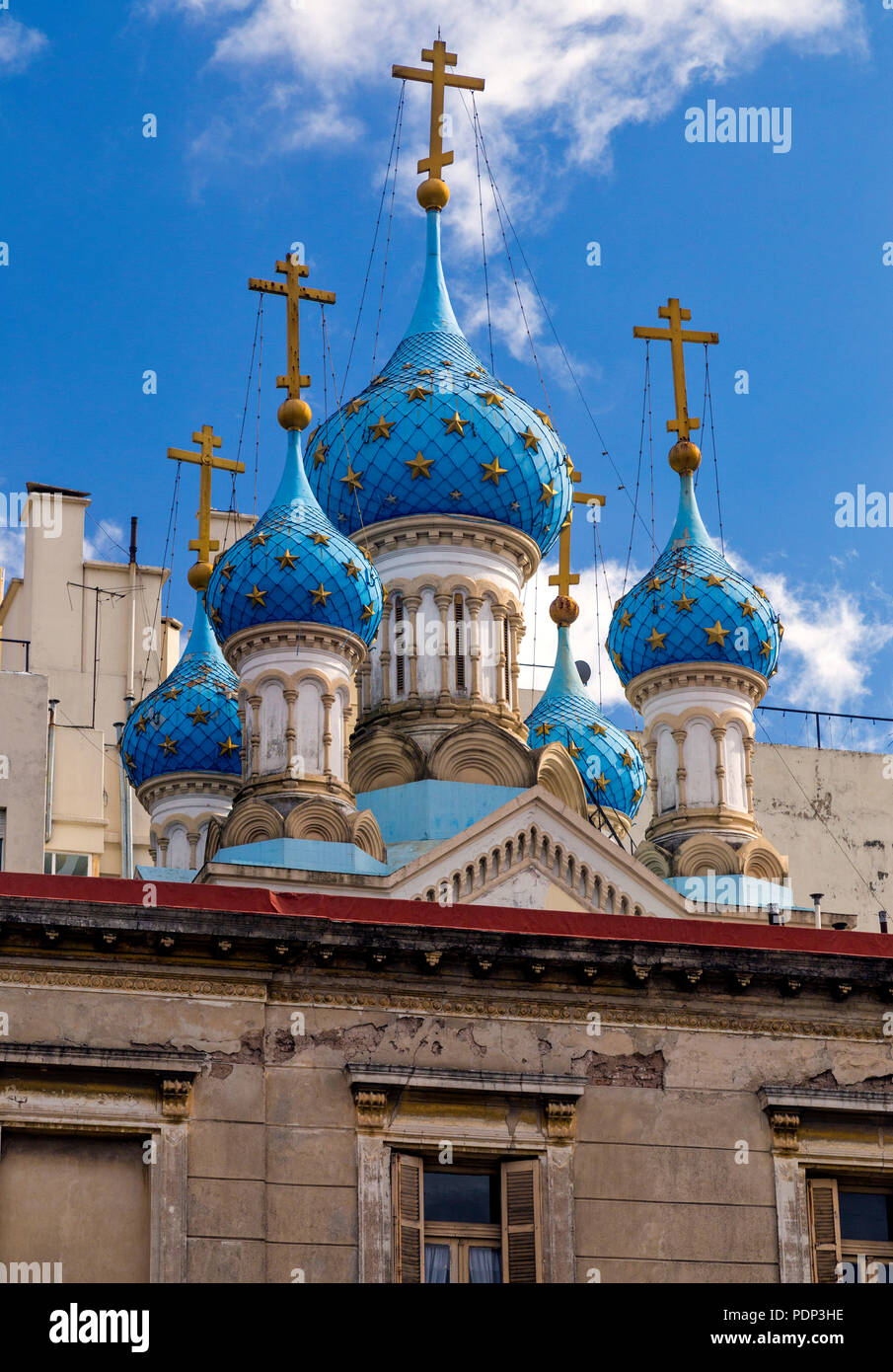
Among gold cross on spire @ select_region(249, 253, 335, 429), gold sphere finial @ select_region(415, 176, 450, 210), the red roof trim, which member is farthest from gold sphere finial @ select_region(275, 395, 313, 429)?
the red roof trim

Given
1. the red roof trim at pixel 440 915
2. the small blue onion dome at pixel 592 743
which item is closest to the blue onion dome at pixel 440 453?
the small blue onion dome at pixel 592 743

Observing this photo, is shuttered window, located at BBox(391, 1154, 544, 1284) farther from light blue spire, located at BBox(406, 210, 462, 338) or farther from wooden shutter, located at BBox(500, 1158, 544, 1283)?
light blue spire, located at BBox(406, 210, 462, 338)

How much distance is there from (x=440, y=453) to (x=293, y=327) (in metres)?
3.11

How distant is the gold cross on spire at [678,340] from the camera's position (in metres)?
35.4

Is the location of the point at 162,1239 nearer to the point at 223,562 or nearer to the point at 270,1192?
the point at 270,1192

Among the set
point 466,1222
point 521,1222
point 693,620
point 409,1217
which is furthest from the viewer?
point 693,620

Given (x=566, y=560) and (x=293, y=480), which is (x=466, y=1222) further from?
(x=566, y=560)

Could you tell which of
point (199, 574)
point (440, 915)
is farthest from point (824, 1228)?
point (199, 574)

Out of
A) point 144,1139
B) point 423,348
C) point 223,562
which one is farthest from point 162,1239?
point 423,348

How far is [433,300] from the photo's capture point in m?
34.8

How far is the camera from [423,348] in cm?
3375

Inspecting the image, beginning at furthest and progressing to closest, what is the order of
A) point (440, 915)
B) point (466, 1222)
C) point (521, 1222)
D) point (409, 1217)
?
1. point (440, 915)
2. point (466, 1222)
3. point (521, 1222)
4. point (409, 1217)

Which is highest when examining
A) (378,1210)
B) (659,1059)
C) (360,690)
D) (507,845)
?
(360,690)
